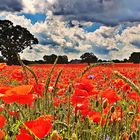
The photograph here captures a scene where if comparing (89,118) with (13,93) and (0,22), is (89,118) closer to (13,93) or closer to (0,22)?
(13,93)

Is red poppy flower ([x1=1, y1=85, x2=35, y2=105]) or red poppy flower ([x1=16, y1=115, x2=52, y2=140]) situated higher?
red poppy flower ([x1=1, y1=85, x2=35, y2=105])

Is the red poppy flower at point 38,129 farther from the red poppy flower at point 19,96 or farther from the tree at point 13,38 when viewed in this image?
the tree at point 13,38

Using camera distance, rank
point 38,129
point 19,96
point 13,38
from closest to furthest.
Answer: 1. point 38,129
2. point 19,96
3. point 13,38

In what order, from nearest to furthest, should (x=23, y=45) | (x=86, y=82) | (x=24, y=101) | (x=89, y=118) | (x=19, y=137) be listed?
1. (x=19, y=137)
2. (x=24, y=101)
3. (x=86, y=82)
4. (x=89, y=118)
5. (x=23, y=45)

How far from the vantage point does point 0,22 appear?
52781 millimetres

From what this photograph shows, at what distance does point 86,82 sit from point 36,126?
1.03m

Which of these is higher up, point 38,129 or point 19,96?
point 19,96

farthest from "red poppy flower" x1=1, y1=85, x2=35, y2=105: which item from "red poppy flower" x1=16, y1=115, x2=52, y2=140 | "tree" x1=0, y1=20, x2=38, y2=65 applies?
"tree" x1=0, y1=20, x2=38, y2=65

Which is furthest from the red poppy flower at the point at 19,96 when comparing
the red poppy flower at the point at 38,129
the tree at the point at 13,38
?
the tree at the point at 13,38

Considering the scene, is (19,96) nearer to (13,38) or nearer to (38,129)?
(38,129)

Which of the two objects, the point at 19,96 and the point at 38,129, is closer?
the point at 38,129

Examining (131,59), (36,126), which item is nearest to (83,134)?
(36,126)

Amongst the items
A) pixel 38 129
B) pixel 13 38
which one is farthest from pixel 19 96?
pixel 13 38

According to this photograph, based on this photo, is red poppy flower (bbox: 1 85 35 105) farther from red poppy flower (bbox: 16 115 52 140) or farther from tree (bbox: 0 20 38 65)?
tree (bbox: 0 20 38 65)
